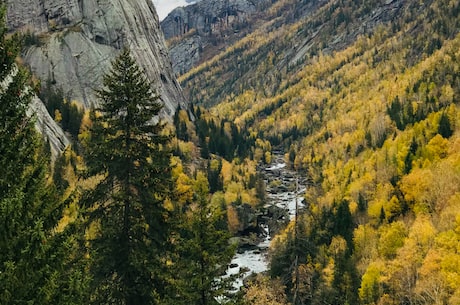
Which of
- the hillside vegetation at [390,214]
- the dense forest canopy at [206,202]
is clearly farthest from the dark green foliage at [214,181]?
the hillside vegetation at [390,214]

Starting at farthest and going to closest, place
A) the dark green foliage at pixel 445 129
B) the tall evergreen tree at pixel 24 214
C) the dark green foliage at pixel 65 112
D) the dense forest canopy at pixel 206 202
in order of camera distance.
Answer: the dark green foliage at pixel 445 129, the dark green foliage at pixel 65 112, the dense forest canopy at pixel 206 202, the tall evergreen tree at pixel 24 214

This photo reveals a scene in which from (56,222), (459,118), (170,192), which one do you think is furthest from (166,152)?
(459,118)

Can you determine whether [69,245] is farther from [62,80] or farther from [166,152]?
[62,80]

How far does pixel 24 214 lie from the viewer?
1160 cm

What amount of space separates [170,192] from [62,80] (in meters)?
106

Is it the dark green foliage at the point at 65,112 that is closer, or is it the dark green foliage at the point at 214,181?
the dark green foliage at the point at 65,112

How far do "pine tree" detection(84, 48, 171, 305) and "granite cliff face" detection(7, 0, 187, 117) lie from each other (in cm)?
9492

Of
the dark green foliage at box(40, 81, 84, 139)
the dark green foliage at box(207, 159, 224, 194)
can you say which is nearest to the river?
the dark green foliage at box(207, 159, 224, 194)

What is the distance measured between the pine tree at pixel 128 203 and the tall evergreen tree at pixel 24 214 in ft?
15.3

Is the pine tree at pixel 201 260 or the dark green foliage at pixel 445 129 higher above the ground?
the pine tree at pixel 201 260

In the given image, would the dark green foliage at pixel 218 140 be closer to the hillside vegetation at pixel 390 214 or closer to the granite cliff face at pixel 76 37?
the granite cliff face at pixel 76 37

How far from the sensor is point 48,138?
3076 inches

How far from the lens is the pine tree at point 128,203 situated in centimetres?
1739

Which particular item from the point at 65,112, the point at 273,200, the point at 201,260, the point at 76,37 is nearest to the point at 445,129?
the point at 273,200
